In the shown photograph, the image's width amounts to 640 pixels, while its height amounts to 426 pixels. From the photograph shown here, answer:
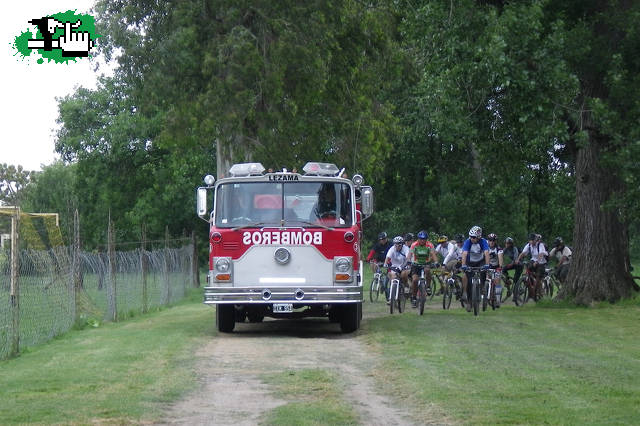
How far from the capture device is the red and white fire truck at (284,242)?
18.7 meters

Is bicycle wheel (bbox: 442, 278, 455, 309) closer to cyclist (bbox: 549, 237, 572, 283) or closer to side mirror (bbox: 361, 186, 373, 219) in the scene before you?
cyclist (bbox: 549, 237, 572, 283)

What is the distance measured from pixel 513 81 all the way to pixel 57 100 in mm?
44528

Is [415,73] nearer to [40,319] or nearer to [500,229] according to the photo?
[40,319]

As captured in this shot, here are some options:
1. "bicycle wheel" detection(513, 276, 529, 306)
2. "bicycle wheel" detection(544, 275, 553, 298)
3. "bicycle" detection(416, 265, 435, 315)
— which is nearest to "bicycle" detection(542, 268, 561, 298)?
"bicycle wheel" detection(544, 275, 553, 298)

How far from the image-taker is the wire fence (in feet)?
56.0

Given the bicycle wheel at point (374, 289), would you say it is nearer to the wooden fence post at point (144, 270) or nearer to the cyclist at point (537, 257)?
the cyclist at point (537, 257)

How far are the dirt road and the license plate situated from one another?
45 cm

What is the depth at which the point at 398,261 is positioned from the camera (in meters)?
25.6

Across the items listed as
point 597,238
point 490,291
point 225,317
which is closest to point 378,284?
point 597,238

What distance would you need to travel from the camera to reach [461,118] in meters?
24.6

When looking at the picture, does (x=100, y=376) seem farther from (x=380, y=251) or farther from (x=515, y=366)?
(x=380, y=251)

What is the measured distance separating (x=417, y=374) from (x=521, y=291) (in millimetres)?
16258

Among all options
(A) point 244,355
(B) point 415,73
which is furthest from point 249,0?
(A) point 244,355

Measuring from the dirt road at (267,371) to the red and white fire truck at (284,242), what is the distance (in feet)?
2.32
